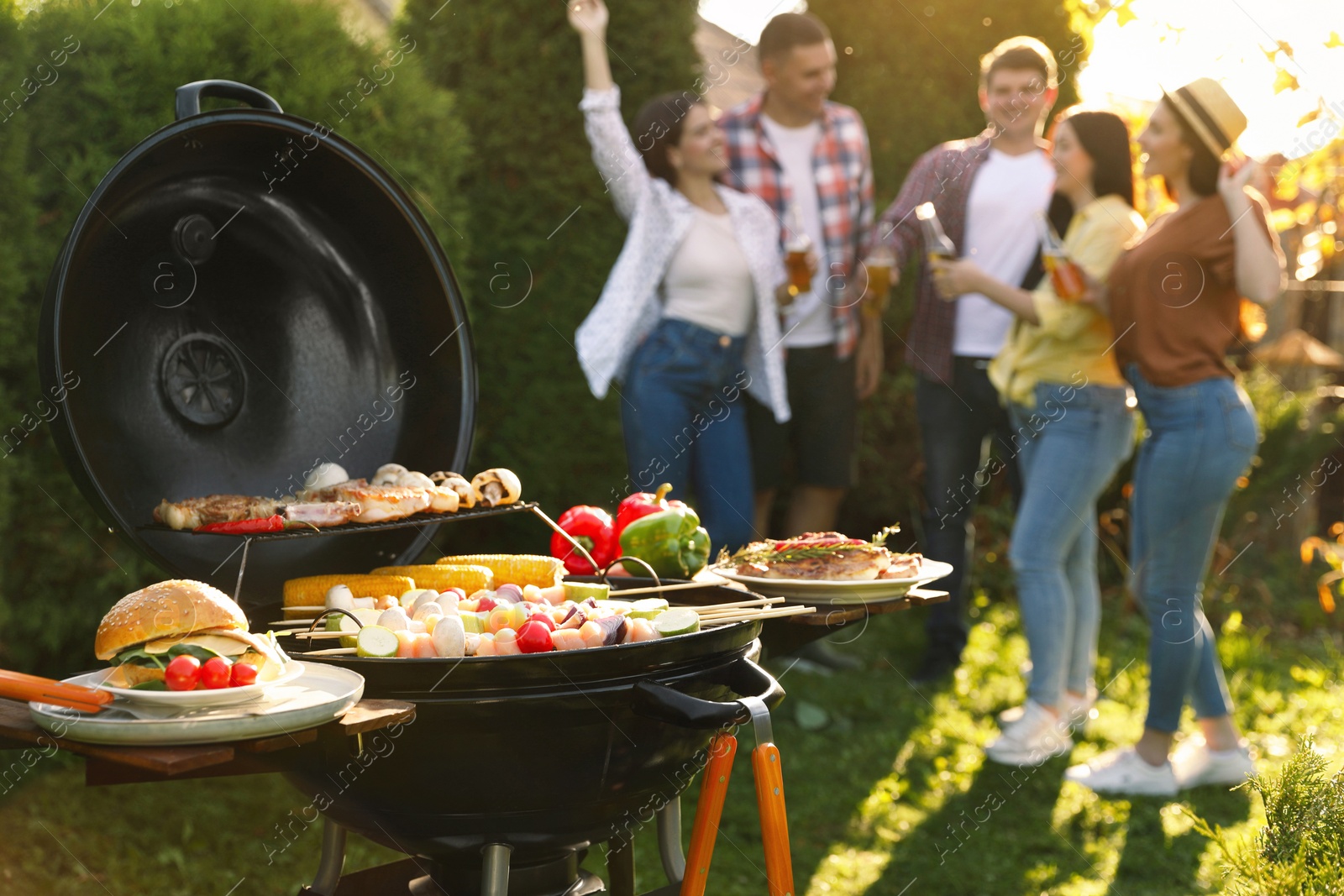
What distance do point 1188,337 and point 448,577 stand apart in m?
2.70

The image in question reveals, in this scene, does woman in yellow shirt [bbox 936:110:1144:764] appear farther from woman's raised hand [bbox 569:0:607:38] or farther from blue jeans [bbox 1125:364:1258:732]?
woman's raised hand [bbox 569:0:607:38]

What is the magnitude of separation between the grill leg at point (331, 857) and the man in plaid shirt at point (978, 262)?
11.3 feet

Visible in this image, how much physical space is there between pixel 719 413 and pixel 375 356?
2315 millimetres

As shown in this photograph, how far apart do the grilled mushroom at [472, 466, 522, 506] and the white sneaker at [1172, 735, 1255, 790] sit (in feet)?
9.81

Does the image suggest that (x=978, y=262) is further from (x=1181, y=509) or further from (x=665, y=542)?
(x=665, y=542)

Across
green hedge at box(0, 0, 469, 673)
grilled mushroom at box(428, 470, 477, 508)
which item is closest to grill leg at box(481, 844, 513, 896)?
grilled mushroom at box(428, 470, 477, 508)

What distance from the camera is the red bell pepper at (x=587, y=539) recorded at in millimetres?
3025

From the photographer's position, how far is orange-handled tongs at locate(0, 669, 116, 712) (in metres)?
1.56

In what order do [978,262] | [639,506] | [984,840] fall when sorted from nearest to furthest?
[639,506], [984,840], [978,262]

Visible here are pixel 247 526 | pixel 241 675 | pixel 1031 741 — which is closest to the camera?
pixel 241 675

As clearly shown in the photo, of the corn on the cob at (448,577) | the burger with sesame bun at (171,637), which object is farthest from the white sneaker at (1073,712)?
the burger with sesame bun at (171,637)

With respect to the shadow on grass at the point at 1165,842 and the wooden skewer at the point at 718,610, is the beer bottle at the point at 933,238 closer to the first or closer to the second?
the shadow on grass at the point at 1165,842

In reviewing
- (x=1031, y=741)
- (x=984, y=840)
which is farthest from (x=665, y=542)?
(x=1031, y=741)

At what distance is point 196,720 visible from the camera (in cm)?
156
